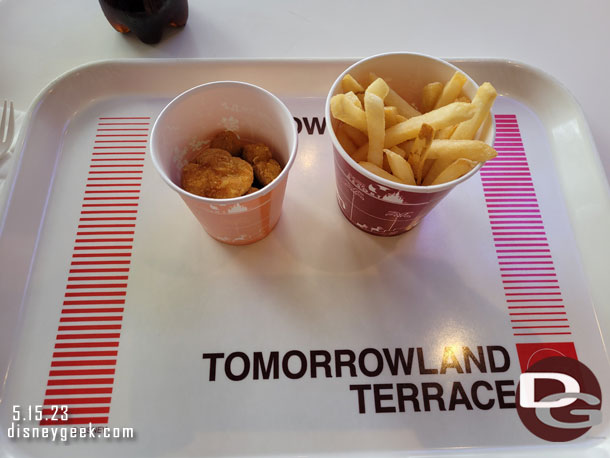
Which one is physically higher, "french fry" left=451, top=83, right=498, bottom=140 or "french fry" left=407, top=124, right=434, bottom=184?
"french fry" left=451, top=83, right=498, bottom=140

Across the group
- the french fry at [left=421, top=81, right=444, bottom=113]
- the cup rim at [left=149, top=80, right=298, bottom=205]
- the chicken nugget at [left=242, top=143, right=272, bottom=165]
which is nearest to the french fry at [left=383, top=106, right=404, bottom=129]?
the french fry at [left=421, top=81, right=444, bottom=113]

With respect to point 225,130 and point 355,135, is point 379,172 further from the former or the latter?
point 225,130

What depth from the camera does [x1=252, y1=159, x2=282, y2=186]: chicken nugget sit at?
979 millimetres

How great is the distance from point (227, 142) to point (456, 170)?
0.58m

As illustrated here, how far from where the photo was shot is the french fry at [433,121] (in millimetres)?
809

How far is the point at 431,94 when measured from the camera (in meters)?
0.98

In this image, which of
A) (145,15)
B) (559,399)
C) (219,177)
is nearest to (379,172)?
(219,177)

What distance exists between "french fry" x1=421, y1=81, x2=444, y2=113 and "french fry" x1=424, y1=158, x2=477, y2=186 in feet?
0.68

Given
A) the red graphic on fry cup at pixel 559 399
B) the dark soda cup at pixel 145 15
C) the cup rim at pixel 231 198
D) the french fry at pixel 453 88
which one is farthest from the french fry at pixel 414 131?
the dark soda cup at pixel 145 15

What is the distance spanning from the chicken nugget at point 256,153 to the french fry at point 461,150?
41cm

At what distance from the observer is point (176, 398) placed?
935mm

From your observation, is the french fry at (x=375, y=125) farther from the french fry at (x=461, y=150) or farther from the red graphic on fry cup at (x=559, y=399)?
the red graphic on fry cup at (x=559, y=399)

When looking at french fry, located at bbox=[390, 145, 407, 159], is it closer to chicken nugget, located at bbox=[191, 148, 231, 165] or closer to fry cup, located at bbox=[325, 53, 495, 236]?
fry cup, located at bbox=[325, 53, 495, 236]

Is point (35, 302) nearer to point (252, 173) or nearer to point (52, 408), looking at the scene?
point (52, 408)
